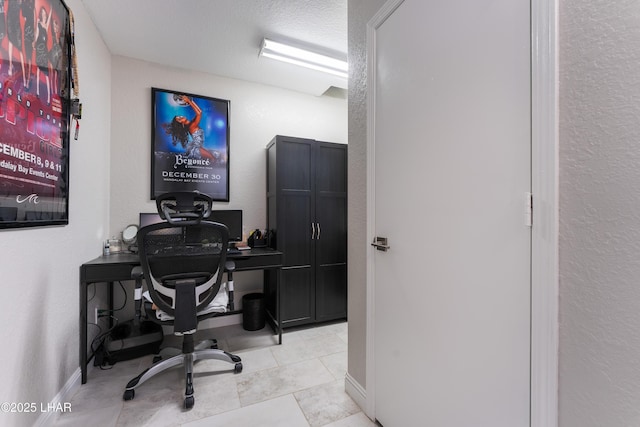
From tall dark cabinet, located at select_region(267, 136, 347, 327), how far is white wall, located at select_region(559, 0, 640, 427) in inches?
89.6

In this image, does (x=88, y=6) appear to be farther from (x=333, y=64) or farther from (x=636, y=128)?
(x=636, y=128)

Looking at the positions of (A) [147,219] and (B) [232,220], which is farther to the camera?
(B) [232,220]

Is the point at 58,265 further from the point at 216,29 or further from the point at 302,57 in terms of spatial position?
the point at 302,57

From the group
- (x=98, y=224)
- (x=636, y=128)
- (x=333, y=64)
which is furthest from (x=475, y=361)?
(x=98, y=224)

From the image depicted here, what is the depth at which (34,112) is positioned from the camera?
132 cm

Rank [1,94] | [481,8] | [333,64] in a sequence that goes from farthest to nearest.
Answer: [333,64] → [1,94] → [481,8]

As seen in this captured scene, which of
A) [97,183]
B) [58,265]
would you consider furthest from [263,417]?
[97,183]

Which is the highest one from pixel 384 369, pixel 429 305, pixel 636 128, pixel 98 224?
pixel 636 128

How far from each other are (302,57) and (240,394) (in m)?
2.93

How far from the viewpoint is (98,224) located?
91.5 inches

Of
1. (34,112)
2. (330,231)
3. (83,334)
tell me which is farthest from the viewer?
(330,231)

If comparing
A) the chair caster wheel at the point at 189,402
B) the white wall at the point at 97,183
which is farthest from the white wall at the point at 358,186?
the white wall at the point at 97,183

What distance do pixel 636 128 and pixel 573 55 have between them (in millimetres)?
269

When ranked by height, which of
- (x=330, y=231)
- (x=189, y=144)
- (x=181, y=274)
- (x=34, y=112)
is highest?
(x=189, y=144)
